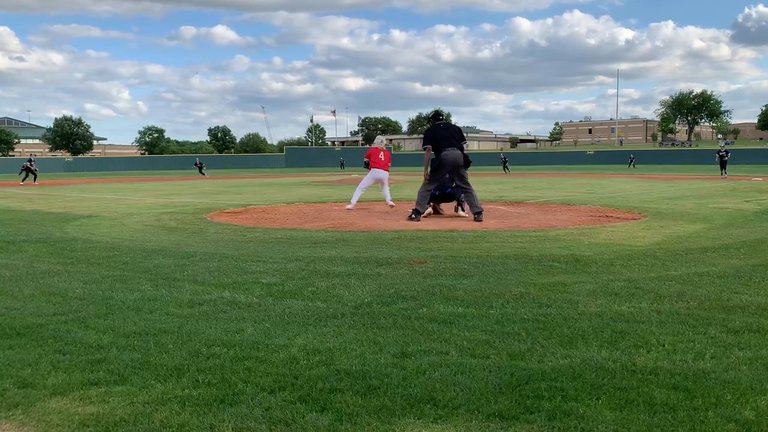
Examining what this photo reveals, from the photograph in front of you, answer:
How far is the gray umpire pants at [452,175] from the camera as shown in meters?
11.5

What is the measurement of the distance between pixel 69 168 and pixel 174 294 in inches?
2310

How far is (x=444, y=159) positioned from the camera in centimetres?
1151

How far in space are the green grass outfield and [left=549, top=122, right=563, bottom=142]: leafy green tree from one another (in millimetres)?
130590

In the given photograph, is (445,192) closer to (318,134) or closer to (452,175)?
(452,175)

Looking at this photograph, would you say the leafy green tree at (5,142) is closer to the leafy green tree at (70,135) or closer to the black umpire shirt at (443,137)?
the leafy green tree at (70,135)

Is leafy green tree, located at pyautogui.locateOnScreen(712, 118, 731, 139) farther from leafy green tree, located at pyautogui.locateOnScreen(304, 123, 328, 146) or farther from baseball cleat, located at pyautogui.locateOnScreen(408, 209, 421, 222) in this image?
baseball cleat, located at pyautogui.locateOnScreen(408, 209, 421, 222)

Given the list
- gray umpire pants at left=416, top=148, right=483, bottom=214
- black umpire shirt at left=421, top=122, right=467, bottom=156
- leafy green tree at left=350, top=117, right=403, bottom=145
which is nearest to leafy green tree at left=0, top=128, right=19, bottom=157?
leafy green tree at left=350, top=117, right=403, bottom=145

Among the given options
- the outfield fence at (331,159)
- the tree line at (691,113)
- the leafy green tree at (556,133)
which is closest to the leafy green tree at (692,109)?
the tree line at (691,113)

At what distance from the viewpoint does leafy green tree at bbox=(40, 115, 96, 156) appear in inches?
3593

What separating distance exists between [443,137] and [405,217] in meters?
1.90

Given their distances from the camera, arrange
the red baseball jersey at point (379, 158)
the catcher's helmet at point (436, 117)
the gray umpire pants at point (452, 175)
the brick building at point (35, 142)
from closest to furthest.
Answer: the gray umpire pants at point (452, 175)
the catcher's helmet at point (436, 117)
the red baseball jersey at point (379, 158)
the brick building at point (35, 142)

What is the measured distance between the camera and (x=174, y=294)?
5.85 metres

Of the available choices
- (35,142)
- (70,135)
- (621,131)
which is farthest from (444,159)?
(35,142)

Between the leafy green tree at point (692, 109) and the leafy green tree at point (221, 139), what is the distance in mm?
74077
